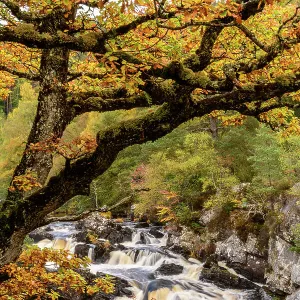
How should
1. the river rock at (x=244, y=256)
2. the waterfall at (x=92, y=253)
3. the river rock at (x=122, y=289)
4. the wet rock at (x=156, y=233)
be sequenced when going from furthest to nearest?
the wet rock at (x=156, y=233) → the waterfall at (x=92, y=253) → the river rock at (x=244, y=256) → the river rock at (x=122, y=289)

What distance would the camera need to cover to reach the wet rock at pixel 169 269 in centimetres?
1661

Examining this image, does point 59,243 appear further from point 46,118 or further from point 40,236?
point 46,118

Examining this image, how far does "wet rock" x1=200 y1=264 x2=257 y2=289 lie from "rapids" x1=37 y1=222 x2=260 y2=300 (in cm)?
36

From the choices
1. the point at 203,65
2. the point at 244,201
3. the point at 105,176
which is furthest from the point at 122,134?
the point at 105,176

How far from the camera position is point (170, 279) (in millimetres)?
15898

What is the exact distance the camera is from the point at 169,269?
16844 mm

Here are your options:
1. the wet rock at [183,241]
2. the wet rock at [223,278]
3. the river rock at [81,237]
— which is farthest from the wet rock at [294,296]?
the river rock at [81,237]

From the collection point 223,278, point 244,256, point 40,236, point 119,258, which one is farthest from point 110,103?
point 40,236

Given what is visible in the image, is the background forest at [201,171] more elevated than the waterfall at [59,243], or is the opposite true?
the background forest at [201,171]

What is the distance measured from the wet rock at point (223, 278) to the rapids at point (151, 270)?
36cm

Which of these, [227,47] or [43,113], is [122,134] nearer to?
[43,113]

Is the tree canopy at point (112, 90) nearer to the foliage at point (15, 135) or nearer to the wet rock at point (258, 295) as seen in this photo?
the wet rock at point (258, 295)

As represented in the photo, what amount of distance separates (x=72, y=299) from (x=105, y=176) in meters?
18.5

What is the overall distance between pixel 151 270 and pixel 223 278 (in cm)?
380
